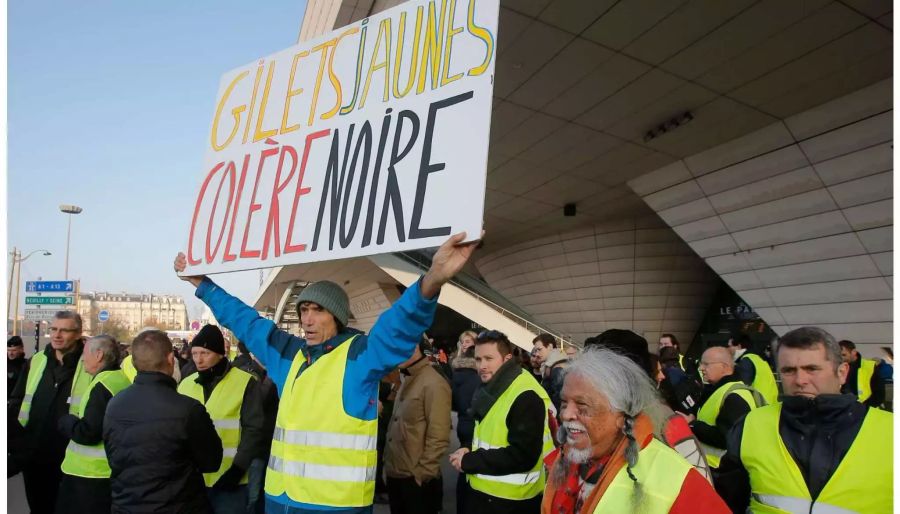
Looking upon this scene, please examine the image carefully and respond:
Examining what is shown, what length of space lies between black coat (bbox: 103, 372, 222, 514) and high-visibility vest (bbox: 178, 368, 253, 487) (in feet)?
2.02

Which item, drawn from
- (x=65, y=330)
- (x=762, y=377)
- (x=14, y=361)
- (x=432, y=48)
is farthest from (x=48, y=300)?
(x=432, y=48)

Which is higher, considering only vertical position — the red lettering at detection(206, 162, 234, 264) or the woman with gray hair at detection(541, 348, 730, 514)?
the red lettering at detection(206, 162, 234, 264)

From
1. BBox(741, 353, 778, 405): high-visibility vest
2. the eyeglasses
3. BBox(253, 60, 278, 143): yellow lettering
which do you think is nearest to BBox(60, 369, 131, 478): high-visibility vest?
the eyeglasses

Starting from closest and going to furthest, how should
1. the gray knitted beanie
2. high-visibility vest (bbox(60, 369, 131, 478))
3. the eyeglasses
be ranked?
the gray knitted beanie < high-visibility vest (bbox(60, 369, 131, 478)) < the eyeglasses

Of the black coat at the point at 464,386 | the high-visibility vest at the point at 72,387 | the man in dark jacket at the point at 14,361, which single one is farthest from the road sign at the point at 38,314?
the black coat at the point at 464,386

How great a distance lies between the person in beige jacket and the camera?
3918mm

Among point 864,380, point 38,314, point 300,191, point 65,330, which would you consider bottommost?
point 38,314

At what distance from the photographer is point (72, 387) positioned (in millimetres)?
4285

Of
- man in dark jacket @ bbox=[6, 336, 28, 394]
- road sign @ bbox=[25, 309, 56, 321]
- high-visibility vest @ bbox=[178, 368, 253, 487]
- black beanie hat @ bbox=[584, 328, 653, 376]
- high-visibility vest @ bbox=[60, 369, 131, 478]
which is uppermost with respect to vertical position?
black beanie hat @ bbox=[584, 328, 653, 376]

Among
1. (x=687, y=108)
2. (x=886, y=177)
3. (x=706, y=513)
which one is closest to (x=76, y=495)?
(x=706, y=513)

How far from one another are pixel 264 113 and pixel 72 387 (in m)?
2.70

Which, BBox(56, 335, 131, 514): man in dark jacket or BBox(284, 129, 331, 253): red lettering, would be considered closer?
BBox(284, 129, 331, 253): red lettering

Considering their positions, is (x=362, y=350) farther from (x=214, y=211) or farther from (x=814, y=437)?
(x=814, y=437)

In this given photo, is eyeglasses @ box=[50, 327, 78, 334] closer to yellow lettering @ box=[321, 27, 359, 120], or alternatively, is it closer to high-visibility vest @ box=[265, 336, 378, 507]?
high-visibility vest @ box=[265, 336, 378, 507]
